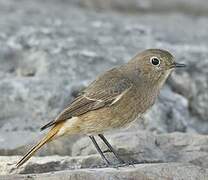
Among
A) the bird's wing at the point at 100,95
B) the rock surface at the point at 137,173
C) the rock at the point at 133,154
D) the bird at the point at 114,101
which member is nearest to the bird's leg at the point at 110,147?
the bird at the point at 114,101

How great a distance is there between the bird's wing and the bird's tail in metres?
0.09

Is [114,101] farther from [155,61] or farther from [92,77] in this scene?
[92,77]

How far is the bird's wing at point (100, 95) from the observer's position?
7.84 metres

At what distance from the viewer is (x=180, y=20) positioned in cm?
1446

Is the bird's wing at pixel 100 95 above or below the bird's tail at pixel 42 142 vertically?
above

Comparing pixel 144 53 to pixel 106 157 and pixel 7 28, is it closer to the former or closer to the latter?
pixel 106 157

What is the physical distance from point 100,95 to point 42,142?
2.93 ft

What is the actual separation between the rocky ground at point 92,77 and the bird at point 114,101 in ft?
0.99

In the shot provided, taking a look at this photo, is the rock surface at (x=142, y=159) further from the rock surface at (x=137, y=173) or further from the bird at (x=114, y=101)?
the bird at (x=114, y=101)

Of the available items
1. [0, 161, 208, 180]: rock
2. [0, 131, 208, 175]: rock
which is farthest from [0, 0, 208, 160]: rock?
[0, 161, 208, 180]: rock

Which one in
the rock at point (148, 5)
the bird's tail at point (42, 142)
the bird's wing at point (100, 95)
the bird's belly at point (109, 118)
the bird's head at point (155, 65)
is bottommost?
the rock at point (148, 5)

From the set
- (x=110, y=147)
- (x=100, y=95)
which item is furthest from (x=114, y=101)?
(x=110, y=147)

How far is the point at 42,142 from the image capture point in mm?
7516

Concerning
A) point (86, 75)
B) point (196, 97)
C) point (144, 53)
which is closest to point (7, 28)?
point (86, 75)
